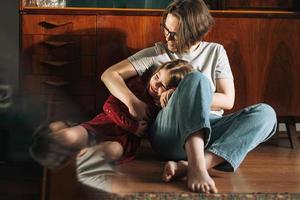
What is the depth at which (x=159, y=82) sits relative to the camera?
1645mm

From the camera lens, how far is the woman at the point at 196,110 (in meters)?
1.45

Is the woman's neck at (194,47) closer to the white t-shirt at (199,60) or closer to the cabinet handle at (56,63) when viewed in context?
the white t-shirt at (199,60)

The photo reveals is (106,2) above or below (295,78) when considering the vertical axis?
above

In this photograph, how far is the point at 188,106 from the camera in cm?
147

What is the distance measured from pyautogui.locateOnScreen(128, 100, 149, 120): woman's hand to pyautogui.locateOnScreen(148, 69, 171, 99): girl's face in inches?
2.0

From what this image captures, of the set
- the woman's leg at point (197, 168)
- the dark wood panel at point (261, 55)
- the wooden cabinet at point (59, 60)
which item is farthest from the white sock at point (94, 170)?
the dark wood panel at point (261, 55)

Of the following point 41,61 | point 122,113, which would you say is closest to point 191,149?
point 122,113

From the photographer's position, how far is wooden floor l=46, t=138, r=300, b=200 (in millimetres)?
1496

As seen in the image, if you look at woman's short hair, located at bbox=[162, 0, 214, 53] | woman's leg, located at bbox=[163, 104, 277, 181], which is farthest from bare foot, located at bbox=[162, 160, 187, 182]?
woman's short hair, located at bbox=[162, 0, 214, 53]

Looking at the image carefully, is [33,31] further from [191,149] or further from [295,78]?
[295,78]

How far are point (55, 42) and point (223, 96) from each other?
68cm

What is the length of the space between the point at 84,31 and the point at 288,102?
84 centimetres

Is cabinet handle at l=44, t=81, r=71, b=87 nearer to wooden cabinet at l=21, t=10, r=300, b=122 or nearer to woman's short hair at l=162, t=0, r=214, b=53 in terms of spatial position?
wooden cabinet at l=21, t=10, r=300, b=122

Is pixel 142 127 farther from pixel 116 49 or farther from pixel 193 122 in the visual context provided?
pixel 116 49
